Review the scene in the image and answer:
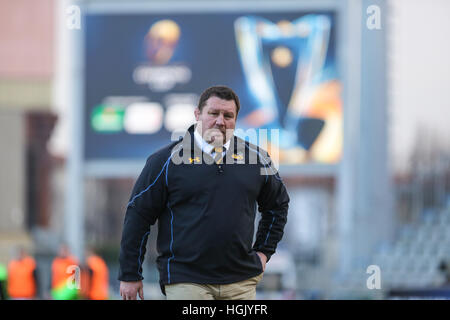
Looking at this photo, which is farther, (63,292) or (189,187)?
(63,292)

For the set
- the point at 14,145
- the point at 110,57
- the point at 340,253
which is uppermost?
the point at 110,57

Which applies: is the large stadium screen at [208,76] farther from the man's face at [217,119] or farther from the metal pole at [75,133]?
the man's face at [217,119]

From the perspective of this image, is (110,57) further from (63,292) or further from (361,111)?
(63,292)

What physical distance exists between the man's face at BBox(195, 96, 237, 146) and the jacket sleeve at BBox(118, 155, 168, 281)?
253mm

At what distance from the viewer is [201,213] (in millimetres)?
4121

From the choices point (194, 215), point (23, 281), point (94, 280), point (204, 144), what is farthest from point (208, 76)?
point (194, 215)

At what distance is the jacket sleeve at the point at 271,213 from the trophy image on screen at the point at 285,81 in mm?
14562

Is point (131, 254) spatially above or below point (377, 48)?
below

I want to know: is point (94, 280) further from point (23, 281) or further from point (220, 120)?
point (220, 120)

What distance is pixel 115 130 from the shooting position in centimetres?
2047

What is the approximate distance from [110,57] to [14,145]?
6.64 meters

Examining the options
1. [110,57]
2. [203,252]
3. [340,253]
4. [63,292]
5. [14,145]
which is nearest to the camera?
[203,252]

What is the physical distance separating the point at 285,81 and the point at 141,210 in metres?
15.6

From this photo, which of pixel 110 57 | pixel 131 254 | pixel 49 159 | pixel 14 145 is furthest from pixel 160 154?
pixel 49 159
